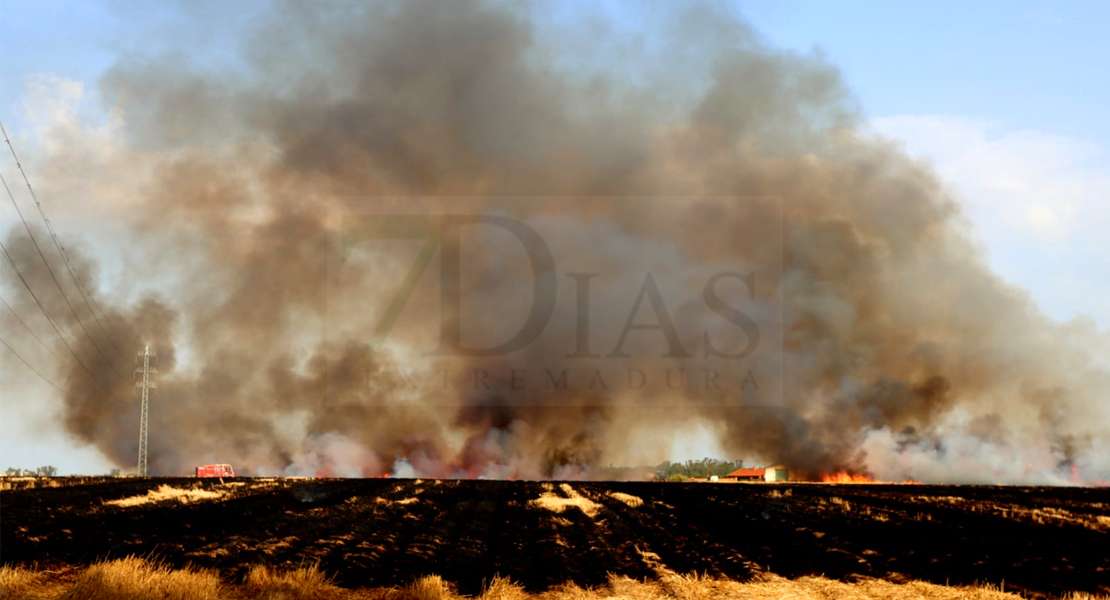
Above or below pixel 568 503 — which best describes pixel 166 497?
below

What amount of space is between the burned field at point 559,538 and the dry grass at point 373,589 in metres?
0.79

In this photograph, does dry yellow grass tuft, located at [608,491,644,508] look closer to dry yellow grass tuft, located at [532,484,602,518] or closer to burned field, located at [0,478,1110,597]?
burned field, located at [0,478,1110,597]

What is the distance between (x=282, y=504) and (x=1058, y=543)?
104 ft

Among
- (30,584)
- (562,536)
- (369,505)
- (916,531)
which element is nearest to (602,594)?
(562,536)

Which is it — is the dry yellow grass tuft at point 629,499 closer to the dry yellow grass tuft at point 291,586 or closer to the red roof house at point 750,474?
the dry yellow grass tuft at point 291,586

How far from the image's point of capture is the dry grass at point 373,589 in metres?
16.5

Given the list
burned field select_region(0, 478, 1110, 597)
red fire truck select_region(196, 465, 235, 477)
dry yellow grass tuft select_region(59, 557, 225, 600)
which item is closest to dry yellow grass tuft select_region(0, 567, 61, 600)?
dry yellow grass tuft select_region(59, 557, 225, 600)

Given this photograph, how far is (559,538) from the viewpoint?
26844 mm

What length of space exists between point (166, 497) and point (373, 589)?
2799 centimetres

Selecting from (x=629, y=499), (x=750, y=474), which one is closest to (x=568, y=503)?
(x=629, y=499)

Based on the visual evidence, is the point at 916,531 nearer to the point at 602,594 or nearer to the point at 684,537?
the point at 684,537

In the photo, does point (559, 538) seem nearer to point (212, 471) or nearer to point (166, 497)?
point (166, 497)

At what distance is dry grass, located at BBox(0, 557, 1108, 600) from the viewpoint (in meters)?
16.5

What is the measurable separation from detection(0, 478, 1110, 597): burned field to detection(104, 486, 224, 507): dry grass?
0.42 ft
